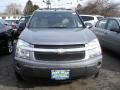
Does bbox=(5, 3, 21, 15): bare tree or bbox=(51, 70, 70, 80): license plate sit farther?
bbox=(5, 3, 21, 15): bare tree

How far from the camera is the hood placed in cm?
588

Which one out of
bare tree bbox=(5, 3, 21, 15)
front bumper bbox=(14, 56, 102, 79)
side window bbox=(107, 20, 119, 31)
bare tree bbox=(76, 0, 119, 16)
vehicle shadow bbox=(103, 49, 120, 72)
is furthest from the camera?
bare tree bbox=(5, 3, 21, 15)

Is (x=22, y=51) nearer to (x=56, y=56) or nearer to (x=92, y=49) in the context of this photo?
(x=56, y=56)

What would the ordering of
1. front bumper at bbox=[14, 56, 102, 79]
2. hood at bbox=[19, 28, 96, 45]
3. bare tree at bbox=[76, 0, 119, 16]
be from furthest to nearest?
bare tree at bbox=[76, 0, 119, 16] → hood at bbox=[19, 28, 96, 45] → front bumper at bbox=[14, 56, 102, 79]

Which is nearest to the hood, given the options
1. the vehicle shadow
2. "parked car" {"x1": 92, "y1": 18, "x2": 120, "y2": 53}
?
the vehicle shadow

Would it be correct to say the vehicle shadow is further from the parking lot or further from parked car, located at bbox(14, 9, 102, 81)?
parked car, located at bbox(14, 9, 102, 81)

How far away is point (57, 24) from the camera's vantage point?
7398 mm

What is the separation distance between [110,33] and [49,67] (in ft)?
17.1

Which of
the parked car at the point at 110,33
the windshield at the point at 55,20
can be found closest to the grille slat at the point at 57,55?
the windshield at the point at 55,20

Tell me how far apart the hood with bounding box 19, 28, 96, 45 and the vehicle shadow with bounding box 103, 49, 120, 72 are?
2047 millimetres

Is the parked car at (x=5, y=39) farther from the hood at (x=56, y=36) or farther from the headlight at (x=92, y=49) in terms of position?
the headlight at (x=92, y=49)

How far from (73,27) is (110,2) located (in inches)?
2358

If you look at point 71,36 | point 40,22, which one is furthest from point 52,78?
point 40,22

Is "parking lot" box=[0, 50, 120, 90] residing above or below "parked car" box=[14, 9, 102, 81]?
below
